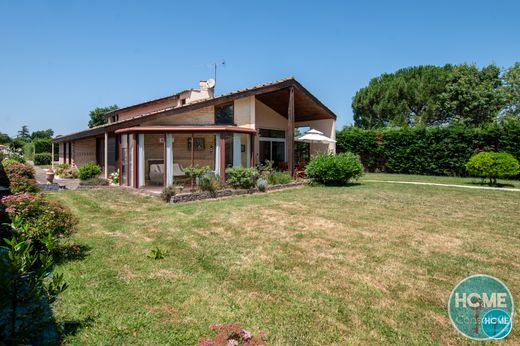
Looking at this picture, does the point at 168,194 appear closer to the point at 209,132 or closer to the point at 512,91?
the point at 209,132

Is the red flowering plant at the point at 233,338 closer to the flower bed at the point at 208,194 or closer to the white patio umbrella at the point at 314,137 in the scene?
the flower bed at the point at 208,194

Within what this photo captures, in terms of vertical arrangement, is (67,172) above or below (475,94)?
below

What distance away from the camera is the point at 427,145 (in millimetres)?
23328

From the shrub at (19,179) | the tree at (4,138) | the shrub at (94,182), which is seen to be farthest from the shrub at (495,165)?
the tree at (4,138)

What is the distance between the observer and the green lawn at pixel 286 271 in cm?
382

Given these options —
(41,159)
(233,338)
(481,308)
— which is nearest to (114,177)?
(233,338)

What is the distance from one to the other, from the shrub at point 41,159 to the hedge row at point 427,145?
122 feet

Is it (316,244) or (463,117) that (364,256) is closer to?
(316,244)

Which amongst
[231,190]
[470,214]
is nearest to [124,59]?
[231,190]

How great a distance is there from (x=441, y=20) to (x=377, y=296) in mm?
20966

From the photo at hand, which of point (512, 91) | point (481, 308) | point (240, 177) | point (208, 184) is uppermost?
point (512, 91)

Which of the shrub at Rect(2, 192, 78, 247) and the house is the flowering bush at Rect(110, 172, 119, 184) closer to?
the house

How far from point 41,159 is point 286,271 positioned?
152 feet

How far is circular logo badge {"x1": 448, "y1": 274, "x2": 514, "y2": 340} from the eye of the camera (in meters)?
3.86
